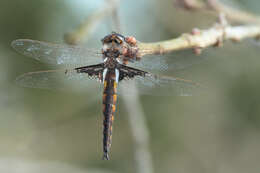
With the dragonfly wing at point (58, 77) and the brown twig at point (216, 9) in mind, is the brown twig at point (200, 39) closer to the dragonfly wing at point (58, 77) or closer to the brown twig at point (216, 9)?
the brown twig at point (216, 9)

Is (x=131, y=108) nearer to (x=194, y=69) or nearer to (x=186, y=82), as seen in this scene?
(x=186, y=82)

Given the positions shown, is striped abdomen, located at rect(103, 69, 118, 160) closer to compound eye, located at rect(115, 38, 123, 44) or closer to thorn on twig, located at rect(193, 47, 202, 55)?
compound eye, located at rect(115, 38, 123, 44)

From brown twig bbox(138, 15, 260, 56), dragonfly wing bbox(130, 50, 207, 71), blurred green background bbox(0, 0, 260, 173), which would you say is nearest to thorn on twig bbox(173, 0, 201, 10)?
brown twig bbox(138, 15, 260, 56)

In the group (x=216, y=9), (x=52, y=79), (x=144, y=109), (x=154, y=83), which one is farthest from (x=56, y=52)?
(x=144, y=109)

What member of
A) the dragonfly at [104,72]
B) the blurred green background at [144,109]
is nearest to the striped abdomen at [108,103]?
the dragonfly at [104,72]

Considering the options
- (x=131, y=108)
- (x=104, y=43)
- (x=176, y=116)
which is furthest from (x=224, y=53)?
(x=104, y=43)

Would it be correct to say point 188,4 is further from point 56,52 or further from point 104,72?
point 56,52
